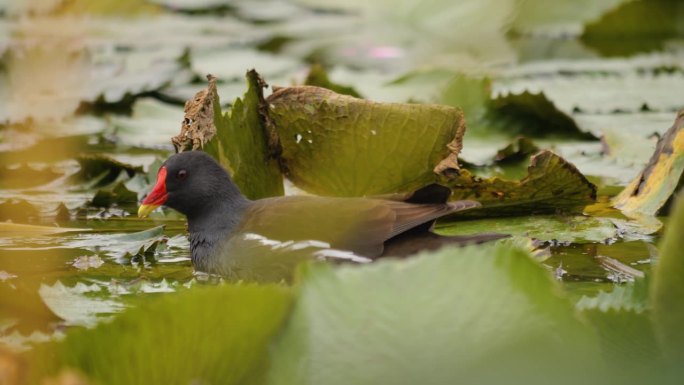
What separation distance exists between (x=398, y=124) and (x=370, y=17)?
12.6 ft

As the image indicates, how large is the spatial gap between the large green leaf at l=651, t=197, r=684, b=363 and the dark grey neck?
176 cm

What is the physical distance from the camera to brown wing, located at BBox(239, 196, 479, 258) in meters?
2.50

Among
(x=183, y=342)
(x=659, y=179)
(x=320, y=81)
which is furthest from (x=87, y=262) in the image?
(x=183, y=342)

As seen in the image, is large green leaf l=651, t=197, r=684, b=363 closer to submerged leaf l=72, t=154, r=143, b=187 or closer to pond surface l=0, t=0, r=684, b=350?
pond surface l=0, t=0, r=684, b=350

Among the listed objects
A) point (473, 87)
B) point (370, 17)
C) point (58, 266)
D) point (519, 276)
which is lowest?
point (58, 266)

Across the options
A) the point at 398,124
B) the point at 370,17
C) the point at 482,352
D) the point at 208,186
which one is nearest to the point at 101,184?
the point at 208,186

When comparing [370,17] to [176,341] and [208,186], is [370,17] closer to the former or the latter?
[208,186]

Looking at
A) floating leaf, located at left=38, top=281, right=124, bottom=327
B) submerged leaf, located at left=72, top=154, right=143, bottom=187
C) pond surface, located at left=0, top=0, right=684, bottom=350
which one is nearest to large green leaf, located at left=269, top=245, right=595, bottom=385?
pond surface, located at left=0, top=0, right=684, bottom=350

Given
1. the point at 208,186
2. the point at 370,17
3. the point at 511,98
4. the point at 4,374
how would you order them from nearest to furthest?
1. the point at 4,374
2. the point at 208,186
3. the point at 511,98
4. the point at 370,17

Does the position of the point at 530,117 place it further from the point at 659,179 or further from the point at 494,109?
the point at 659,179

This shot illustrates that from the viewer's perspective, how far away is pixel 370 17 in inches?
256

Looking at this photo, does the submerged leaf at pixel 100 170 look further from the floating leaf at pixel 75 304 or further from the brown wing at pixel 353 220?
the floating leaf at pixel 75 304

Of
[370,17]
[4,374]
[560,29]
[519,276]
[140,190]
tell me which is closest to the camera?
[4,374]

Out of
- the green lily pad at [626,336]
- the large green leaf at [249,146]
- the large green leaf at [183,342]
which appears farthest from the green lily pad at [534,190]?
the large green leaf at [183,342]
